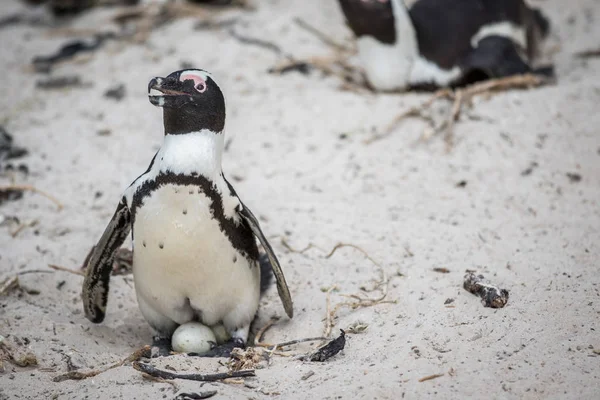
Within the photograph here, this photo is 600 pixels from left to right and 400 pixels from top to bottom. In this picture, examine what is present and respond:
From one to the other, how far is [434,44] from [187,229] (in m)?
2.75

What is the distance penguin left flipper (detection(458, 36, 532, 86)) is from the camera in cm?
463

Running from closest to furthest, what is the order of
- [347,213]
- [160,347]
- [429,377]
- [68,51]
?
1. [429,377]
2. [160,347]
3. [347,213]
4. [68,51]

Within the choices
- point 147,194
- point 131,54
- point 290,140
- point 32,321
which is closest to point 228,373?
point 147,194

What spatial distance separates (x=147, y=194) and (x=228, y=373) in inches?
26.1

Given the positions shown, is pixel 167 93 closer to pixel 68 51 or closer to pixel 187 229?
pixel 187 229

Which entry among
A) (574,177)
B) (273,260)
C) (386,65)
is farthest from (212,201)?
(386,65)

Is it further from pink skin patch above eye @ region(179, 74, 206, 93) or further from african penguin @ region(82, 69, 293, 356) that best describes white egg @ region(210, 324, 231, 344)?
pink skin patch above eye @ region(179, 74, 206, 93)

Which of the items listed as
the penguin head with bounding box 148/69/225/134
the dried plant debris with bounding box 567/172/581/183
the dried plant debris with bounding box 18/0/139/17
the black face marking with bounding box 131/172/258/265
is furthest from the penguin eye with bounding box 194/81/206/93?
the dried plant debris with bounding box 18/0/139/17

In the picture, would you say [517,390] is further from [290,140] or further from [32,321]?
[290,140]

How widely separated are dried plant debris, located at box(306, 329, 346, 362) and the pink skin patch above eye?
3.15 ft

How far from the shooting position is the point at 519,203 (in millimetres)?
3668

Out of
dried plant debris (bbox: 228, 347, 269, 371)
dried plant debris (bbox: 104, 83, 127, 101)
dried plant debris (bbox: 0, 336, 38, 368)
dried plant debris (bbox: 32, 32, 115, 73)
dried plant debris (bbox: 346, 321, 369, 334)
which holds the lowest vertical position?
dried plant debris (bbox: 228, 347, 269, 371)

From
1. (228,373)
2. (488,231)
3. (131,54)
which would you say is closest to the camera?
(228,373)

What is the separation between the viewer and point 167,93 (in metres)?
2.53
